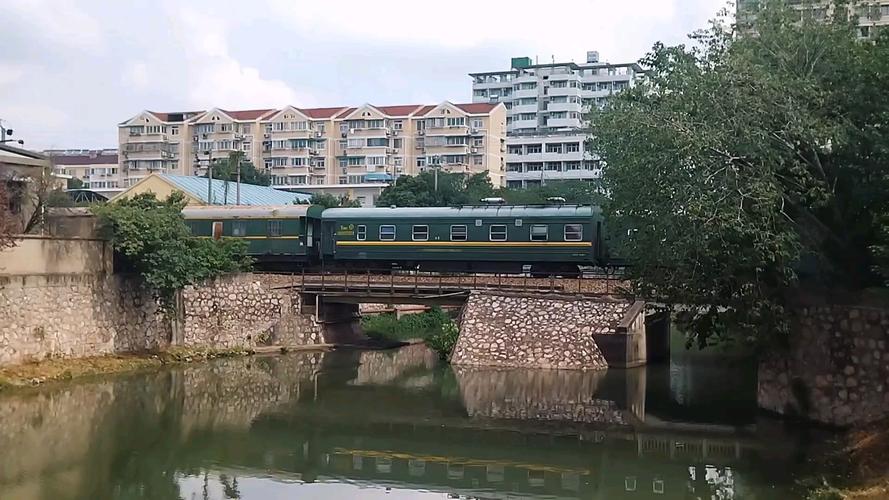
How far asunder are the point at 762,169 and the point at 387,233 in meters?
16.5

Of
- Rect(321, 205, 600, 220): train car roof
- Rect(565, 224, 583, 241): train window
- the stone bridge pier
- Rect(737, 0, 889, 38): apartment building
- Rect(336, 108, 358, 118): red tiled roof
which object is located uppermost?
Rect(336, 108, 358, 118): red tiled roof

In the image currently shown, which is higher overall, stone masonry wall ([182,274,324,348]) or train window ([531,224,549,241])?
train window ([531,224,549,241])

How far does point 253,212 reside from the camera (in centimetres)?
3141

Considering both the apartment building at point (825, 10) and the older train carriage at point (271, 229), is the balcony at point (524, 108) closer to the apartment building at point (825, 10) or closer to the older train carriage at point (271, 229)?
the older train carriage at point (271, 229)

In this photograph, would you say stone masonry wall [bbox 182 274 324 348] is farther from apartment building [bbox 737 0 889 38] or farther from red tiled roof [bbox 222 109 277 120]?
red tiled roof [bbox 222 109 277 120]

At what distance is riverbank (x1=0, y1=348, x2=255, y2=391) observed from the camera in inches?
827

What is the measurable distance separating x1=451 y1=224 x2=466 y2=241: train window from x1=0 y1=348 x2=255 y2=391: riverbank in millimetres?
6782

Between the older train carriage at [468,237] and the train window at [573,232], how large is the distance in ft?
0.09

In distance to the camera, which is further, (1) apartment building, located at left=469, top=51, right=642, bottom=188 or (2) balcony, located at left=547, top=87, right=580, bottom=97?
(2) balcony, located at left=547, top=87, right=580, bottom=97

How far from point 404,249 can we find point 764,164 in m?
16.1

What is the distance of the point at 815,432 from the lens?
15.8 m

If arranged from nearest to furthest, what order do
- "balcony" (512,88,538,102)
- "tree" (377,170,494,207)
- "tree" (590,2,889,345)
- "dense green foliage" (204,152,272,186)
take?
1. "tree" (590,2,889,345)
2. "tree" (377,170,494,207)
3. "dense green foliage" (204,152,272,186)
4. "balcony" (512,88,538,102)

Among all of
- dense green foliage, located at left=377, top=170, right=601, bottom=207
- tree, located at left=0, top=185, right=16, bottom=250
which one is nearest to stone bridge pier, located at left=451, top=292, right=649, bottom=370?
tree, located at left=0, top=185, right=16, bottom=250

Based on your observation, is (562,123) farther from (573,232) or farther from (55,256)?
(55,256)
